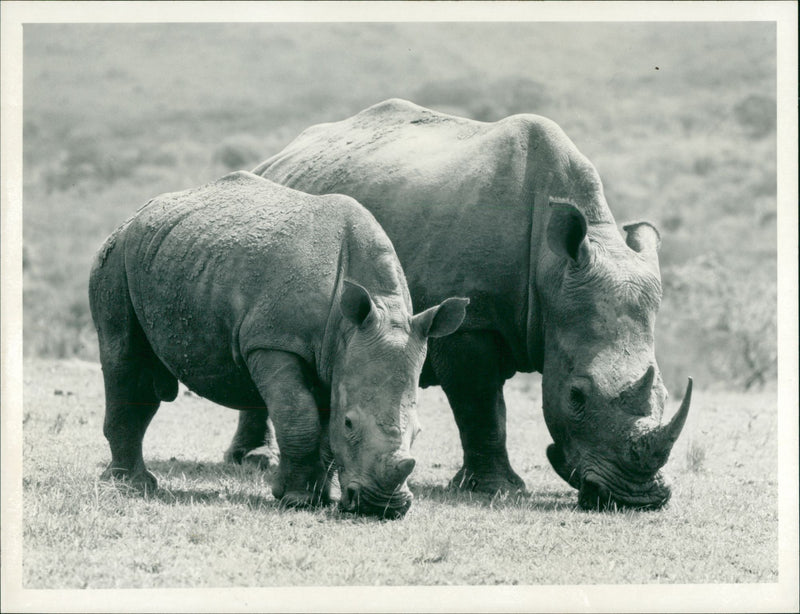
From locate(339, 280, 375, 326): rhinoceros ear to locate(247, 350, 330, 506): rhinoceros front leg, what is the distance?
0.62m

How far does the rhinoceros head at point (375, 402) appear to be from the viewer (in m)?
8.45

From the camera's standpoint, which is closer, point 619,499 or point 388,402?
point 388,402

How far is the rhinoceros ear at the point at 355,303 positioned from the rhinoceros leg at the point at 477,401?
1.77 metres

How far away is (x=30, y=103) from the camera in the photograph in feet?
129

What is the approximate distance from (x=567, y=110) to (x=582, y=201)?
3087 centimetres

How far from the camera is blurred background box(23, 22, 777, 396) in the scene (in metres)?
35.3

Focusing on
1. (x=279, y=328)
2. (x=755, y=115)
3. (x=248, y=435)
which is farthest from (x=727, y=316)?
(x=279, y=328)

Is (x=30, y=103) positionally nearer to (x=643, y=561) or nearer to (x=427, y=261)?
Answer: (x=427, y=261)

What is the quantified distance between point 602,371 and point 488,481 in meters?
1.61

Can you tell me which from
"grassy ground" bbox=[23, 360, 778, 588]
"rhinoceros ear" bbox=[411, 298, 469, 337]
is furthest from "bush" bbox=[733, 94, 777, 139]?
"rhinoceros ear" bbox=[411, 298, 469, 337]

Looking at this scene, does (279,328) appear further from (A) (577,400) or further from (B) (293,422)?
(A) (577,400)

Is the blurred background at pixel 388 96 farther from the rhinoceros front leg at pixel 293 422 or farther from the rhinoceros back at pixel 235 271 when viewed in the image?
the rhinoceros front leg at pixel 293 422

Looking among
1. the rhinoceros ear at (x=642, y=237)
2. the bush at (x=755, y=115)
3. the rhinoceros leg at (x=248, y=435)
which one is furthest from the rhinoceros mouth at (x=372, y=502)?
the bush at (x=755, y=115)

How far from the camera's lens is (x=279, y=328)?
9070 mm
